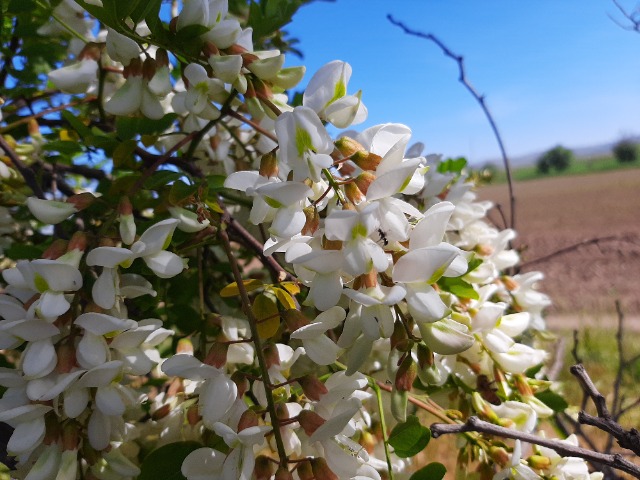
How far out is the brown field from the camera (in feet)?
16.1

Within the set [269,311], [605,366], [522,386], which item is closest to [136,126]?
[269,311]

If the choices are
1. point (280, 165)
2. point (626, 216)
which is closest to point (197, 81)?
point (280, 165)

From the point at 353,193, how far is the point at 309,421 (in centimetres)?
17

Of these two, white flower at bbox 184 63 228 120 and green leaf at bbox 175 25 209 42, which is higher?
green leaf at bbox 175 25 209 42

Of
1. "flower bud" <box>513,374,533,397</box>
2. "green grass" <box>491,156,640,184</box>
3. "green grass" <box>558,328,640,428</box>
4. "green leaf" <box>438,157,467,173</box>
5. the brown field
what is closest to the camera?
"flower bud" <box>513,374,533,397</box>

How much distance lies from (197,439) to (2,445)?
0.17 m

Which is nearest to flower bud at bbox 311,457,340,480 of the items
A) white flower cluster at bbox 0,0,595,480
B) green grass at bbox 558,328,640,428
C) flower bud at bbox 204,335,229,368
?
white flower cluster at bbox 0,0,595,480

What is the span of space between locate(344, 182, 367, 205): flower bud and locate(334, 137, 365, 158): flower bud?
0.03 metres

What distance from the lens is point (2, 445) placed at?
1.55 feet

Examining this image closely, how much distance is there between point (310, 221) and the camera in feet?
1.32

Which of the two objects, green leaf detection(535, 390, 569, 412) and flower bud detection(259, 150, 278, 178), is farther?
green leaf detection(535, 390, 569, 412)

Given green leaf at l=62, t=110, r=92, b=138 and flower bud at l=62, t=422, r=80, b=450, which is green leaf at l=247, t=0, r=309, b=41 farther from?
flower bud at l=62, t=422, r=80, b=450

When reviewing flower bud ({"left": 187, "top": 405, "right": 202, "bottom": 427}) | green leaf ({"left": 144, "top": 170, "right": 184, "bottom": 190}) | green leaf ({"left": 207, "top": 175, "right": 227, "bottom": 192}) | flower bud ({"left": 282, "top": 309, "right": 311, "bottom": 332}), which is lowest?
flower bud ({"left": 187, "top": 405, "right": 202, "bottom": 427})

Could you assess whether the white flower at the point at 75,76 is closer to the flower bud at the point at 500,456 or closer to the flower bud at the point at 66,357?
the flower bud at the point at 66,357
